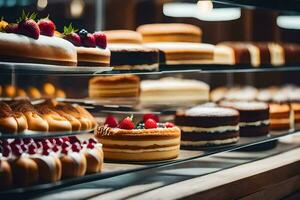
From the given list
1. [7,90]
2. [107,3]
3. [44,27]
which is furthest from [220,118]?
[107,3]

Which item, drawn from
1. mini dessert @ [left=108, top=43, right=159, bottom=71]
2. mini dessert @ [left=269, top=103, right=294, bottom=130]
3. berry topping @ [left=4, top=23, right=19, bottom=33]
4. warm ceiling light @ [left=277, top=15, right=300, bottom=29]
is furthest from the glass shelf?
warm ceiling light @ [left=277, top=15, right=300, bottom=29]

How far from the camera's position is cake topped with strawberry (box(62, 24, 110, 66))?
2.56m

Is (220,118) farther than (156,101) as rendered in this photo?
No

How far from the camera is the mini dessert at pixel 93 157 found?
8.09 feet

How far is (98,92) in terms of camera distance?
3.42 metres

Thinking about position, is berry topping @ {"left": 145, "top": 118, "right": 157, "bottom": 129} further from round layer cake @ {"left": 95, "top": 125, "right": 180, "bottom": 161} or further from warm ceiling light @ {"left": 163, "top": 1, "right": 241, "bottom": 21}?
warm ceiling light @ {"left": 163, "top": 1, "right": 241, "bottom": 21}

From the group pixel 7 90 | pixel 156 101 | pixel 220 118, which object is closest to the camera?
pixel 220 118

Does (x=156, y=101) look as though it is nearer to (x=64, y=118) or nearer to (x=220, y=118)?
(x=220, y=118)

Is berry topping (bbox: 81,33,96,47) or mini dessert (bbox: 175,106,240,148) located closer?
berry topping (bbox: 81,33,96,47)

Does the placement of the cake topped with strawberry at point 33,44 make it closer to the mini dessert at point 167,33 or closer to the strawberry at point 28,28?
the strawberry at point 28,28

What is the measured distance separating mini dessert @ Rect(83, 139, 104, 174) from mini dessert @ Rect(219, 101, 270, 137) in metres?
1.54

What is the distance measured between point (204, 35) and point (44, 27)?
5.06 metres

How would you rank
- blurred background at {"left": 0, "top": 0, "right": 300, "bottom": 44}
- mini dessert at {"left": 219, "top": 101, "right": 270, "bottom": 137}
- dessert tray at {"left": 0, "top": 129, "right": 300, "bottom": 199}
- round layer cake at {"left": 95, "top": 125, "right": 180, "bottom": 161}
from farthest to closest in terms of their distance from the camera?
blurred background at {"left": 0, "top": 0, "right": 300, "bottom": 44} < mini dessert at {"left": 219, "top": 101, "right": 270, "bottom": 137} < round layer cake at {"left": 95, "top": 125, "right": 180, "bottom": 161} < dessert tray at {"left": 0, "top": 129, "right": 300, "bottom": 199}

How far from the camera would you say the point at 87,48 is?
8.47ft
